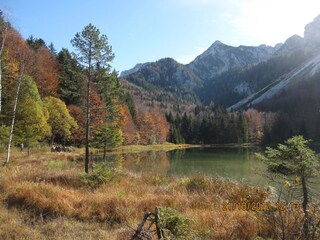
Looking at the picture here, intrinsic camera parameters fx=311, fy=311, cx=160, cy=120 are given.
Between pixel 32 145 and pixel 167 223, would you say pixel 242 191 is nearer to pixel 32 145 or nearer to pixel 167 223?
pixel 167 223

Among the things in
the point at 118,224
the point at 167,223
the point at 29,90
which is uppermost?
the point at 29,90

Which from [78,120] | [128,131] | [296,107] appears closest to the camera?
[78,120]

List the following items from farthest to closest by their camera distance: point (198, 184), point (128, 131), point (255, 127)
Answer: point (255, 127) < point (128, 131) < point (198, 184)

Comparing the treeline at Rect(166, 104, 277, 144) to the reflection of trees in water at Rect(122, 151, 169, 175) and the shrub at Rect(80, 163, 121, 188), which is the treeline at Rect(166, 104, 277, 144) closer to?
the reflection of trees in water at Rect(122, 151, 169, 175)

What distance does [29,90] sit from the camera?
34.4 m

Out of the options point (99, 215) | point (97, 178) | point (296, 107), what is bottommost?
point (99, 215)

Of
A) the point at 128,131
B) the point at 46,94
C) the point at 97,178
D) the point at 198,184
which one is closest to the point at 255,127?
the point at 128,131

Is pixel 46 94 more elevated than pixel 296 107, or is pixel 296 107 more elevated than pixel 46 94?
pixel 296 107

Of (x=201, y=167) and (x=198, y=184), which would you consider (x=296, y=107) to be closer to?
(x=201, y=167)

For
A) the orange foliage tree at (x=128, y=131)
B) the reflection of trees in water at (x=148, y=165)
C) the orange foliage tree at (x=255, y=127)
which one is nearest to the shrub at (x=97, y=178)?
the reflection of trees in water at (x=148, y=165)

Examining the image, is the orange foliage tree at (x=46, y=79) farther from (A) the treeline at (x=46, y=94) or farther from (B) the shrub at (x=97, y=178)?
(B) the shrub at (x=97, y=178)

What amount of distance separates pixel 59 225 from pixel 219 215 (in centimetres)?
369

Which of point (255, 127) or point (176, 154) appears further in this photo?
point (255, 127)

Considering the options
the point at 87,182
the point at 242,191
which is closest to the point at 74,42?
the point at 87,182
